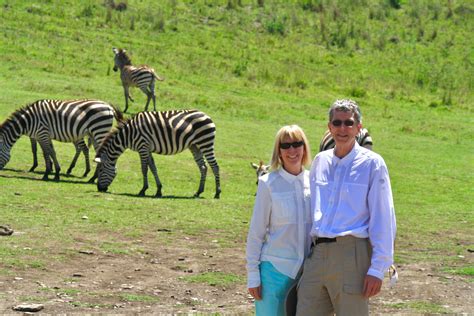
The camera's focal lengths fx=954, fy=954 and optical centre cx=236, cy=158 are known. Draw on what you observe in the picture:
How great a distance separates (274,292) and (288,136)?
3.49ft

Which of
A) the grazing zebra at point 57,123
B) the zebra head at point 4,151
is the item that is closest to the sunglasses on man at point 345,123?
the grazing zebra at point 57,123

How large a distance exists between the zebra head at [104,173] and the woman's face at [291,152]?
12.3 metres

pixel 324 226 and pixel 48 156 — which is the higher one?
pixel 324 226

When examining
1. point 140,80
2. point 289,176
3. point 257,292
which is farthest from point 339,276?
point 140,80

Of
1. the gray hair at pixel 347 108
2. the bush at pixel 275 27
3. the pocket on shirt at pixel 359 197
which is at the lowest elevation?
the pocket on shirt at pixel 359 197

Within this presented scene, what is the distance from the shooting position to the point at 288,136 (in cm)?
652

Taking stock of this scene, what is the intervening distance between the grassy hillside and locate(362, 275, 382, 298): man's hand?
5768 millimetres

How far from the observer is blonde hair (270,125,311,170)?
6.50 metres

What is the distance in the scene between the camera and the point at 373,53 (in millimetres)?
44281

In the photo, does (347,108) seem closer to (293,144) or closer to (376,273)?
(293,144)

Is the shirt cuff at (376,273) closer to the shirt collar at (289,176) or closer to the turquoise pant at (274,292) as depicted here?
the turquoise pant at (274,292)

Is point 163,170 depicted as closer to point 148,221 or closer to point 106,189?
point 106,189

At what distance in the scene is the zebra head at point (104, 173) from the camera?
1867 cm

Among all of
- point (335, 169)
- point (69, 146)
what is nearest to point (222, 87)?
point (69, 146)
